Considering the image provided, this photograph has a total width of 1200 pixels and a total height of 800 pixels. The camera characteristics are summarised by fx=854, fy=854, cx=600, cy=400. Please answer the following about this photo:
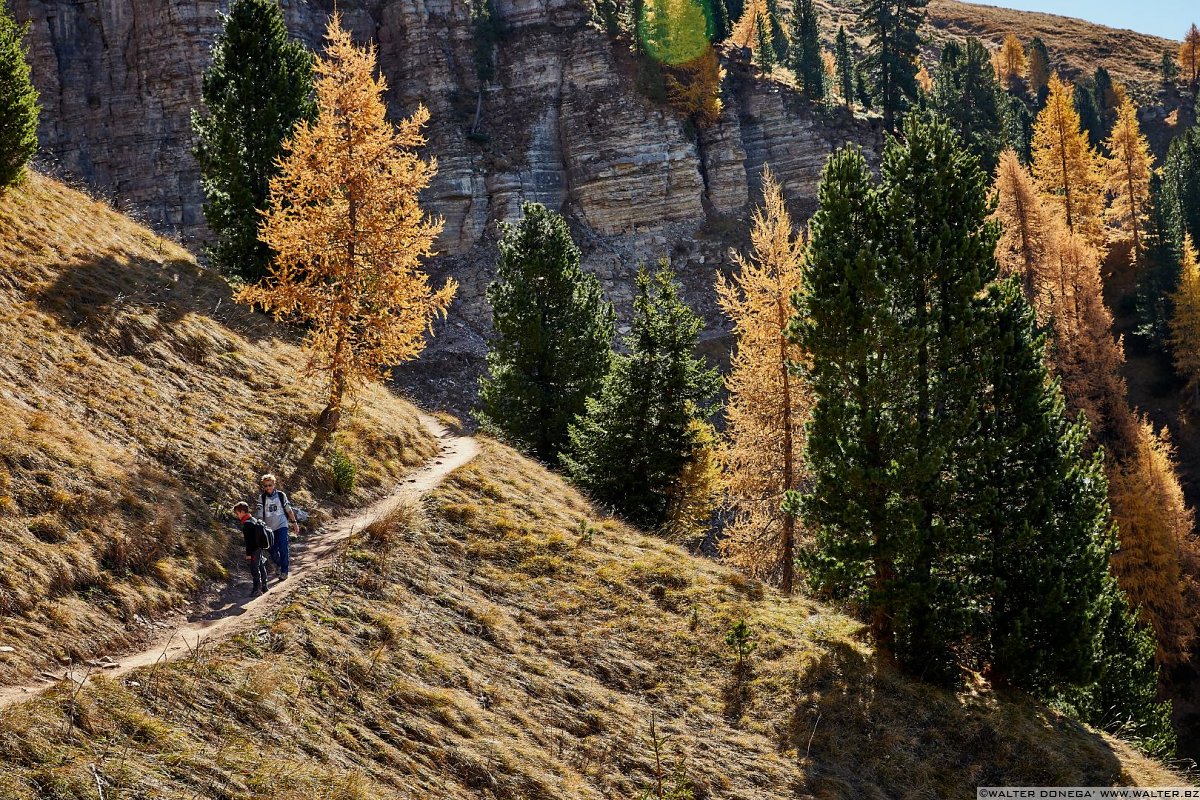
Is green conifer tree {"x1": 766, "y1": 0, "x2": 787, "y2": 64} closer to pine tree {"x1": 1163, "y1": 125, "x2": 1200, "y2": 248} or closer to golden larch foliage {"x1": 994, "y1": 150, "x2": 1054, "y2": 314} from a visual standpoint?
pine tree {"x1": 1163, "y1": 125, "x2": 1200, "y2": 248}

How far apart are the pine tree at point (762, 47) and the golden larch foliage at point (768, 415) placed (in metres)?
55.9

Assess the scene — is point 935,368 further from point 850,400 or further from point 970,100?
point 970,100

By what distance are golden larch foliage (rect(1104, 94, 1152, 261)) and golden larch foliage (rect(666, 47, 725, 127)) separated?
29004 millimetres

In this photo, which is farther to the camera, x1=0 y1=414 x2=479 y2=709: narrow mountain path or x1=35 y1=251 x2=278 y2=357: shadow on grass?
x1=35 y1=251 x2=278 y2=357: shadow on grass

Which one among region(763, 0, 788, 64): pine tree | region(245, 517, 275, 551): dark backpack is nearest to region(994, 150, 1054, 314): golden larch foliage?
region(245, 517, 275, 551): dark backpack

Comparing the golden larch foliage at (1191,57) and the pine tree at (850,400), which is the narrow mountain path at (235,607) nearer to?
the pine tree at (850,400)

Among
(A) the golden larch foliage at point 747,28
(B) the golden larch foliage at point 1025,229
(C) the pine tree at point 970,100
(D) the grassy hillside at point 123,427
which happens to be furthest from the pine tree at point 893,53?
(D) the grassy hillside at point 123,427

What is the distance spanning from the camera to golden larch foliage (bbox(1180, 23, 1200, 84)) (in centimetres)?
10888

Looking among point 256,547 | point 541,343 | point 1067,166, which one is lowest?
point 256,547

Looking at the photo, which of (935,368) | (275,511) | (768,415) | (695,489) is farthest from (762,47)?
(275,511)

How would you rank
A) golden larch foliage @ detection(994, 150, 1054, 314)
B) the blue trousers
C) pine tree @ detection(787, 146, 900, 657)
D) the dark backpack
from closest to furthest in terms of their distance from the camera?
1. the dark backpack
2. the blue trousers
3. pine tree @ detection(787, 146, 900, 657)
4. golden larch foliage @ detection(994, 150, 1054, 314)

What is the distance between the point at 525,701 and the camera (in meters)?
13.7

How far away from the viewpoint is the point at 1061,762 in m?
16.2

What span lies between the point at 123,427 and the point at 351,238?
707 cm
